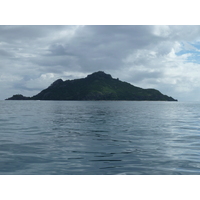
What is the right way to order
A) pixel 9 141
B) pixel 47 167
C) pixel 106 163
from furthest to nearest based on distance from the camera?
1. pixel 9 141
2. pixel 106 163
3. pixel 47 167

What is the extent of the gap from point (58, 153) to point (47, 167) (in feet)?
12.3

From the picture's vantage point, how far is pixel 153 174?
13406 mm

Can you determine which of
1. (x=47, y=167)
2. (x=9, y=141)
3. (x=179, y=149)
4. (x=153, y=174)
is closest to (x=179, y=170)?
(x=153, y=174)

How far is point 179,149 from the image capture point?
65.4 feet

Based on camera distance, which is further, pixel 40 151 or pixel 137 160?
pixel 40 151

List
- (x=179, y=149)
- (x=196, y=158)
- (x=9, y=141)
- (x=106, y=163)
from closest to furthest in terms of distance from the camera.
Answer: (x=106, y=163), (x=196, y=158), (x=179, y=149), (x=9, y=141)

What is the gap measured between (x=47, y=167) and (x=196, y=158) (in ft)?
36.0

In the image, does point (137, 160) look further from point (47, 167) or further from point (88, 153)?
point (47, 167)

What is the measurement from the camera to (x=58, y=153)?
18.1 metres

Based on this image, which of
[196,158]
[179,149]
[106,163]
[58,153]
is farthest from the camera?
[179,149]

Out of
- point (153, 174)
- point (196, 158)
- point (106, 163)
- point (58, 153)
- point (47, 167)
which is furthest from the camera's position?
point (58, 153)

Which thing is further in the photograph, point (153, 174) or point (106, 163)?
point (106, 163)

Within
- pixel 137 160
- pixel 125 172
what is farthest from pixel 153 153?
pixel 125 172

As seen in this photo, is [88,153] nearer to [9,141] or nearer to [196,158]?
[196,158]
